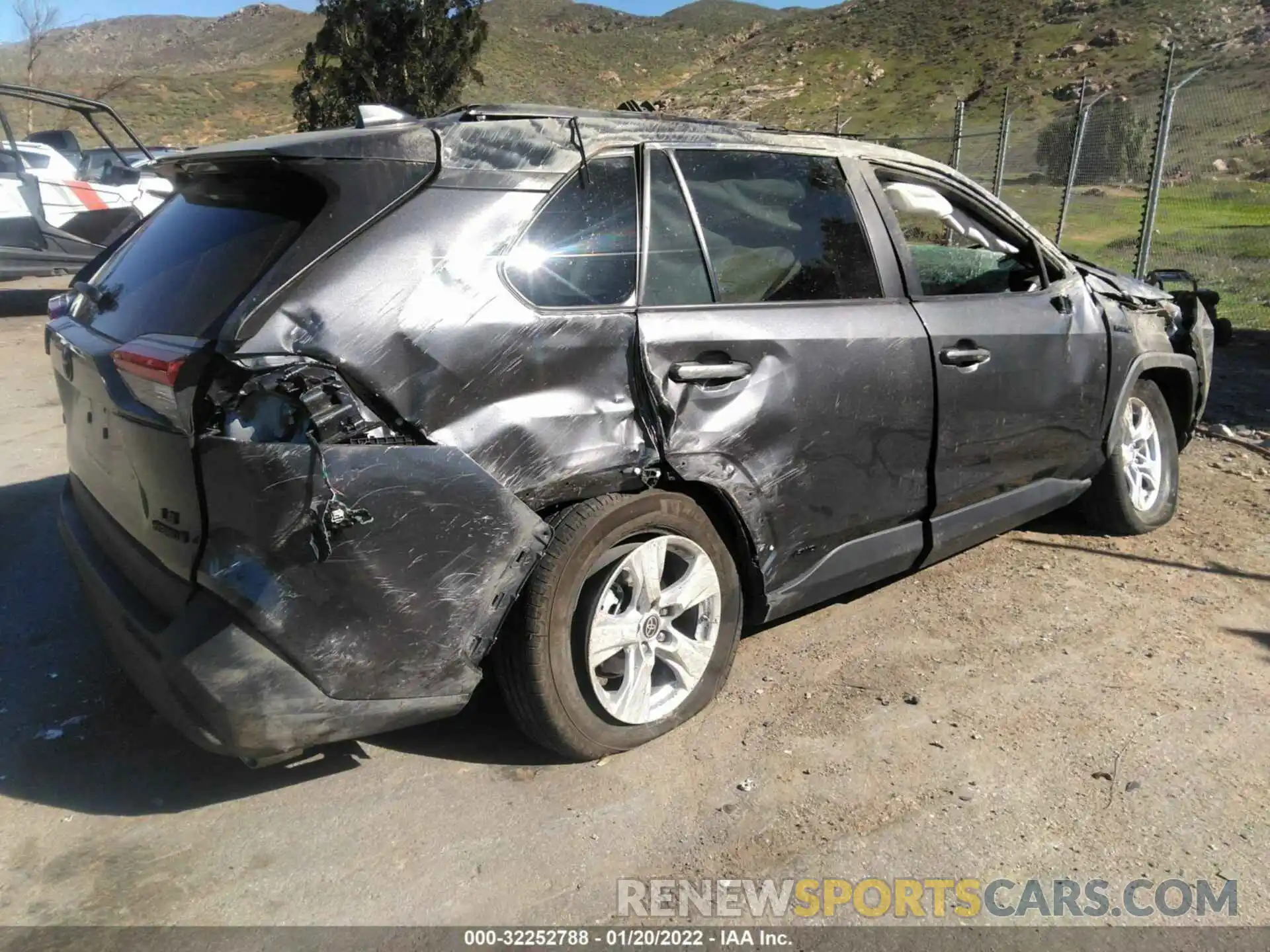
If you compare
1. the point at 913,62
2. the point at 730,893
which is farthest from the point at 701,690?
the point at 913,62

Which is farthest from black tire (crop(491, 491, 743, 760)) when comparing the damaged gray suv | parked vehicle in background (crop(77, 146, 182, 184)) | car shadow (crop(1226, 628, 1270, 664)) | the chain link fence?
parked vehicle in background (crop(77, 146, 182, 184))

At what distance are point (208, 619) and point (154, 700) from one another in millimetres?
345

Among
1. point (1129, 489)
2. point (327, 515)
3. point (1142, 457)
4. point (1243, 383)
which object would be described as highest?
point (327, 515)

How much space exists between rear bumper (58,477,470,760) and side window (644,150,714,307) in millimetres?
1336

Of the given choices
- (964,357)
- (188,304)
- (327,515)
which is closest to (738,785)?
(327,515)

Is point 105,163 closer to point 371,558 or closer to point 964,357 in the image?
point 964,357

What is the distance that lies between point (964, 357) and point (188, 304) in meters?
2.65

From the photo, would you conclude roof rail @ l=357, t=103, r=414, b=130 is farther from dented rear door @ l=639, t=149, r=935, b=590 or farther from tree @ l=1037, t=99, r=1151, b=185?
tree @ l=1037, t=99, r=1151, b=185

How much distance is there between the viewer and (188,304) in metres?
2.68

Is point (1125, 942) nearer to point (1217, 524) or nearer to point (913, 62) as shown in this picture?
point (1217, 524)

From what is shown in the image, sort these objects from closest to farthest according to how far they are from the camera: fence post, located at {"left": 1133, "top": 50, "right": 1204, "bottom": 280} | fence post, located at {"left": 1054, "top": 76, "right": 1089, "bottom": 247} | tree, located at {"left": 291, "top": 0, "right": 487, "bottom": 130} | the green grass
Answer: fence post, located at {"left": 1133, "top": 50, "right": 1204, "bottom": 280} → fence post, located at {"left": 1054, "top": 76, "right": 1089, "bottom": 247} → the green grass → tree, located at {"left": 291, "top": 0, "right": 487, "bottom": 130}

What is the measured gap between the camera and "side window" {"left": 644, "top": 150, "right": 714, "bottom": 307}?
3.02 metres

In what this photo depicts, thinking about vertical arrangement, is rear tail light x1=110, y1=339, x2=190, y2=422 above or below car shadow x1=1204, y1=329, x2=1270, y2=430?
above
